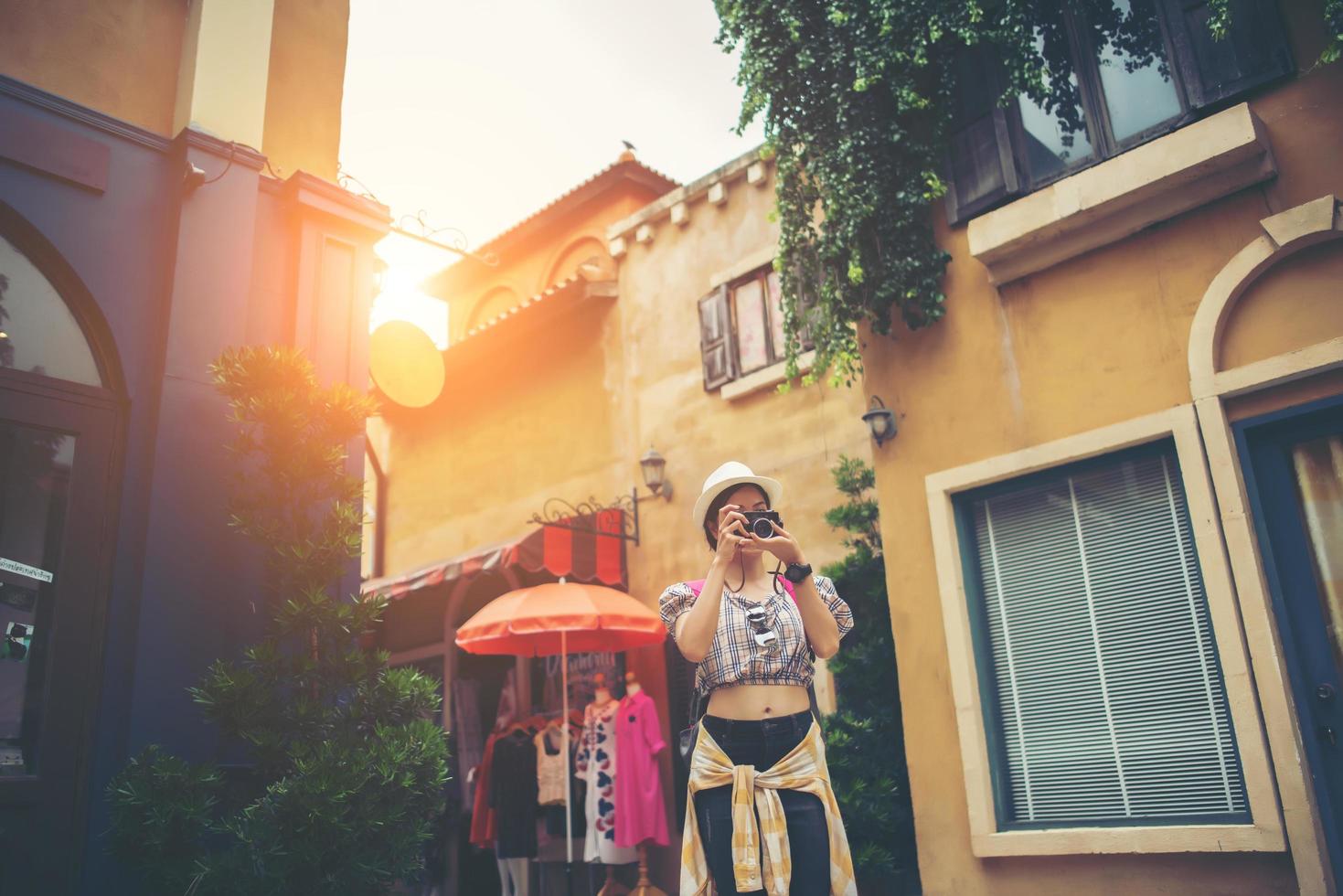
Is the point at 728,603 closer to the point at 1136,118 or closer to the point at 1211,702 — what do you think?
the point at 1211,702

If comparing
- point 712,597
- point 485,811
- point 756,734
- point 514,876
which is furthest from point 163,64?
point 514,876

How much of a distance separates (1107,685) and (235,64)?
22.1ft

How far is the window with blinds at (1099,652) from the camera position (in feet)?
18.3

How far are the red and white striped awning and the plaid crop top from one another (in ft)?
21.9

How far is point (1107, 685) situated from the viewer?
5.95 m

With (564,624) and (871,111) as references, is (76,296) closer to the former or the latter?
(564,624)

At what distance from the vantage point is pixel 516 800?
10.4m

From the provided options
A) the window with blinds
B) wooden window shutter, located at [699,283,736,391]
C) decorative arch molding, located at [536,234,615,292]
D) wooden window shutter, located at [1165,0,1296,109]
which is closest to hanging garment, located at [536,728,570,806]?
wooden window shutter, located at [699,283,736,391]

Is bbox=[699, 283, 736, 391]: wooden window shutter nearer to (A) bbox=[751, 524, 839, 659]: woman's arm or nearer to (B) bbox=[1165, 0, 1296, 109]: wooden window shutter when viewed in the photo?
(B) bbox=[1165, 0, 1296, 109]: wooden window shutter

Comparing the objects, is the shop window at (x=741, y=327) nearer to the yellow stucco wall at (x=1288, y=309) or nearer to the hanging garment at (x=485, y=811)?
the hanging garment at (x=485, y=811)

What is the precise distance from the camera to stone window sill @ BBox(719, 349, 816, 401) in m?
10.4

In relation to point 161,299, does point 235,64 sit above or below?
above

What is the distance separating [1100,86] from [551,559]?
6780mm

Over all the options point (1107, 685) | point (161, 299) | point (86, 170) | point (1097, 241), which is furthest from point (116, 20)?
point (1107, 685)
